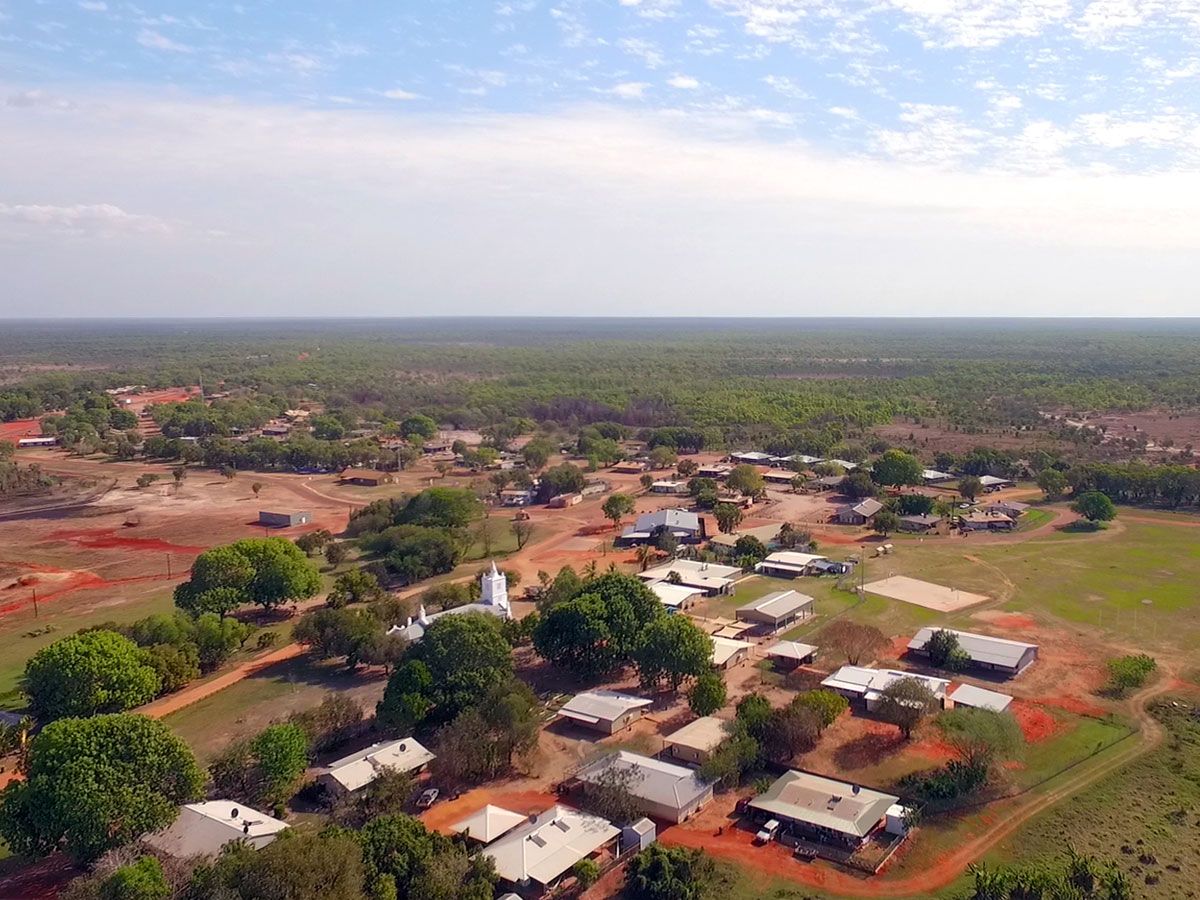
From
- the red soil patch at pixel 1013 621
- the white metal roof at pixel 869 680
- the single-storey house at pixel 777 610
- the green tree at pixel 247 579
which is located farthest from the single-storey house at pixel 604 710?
the red soil patch at pixel 1013 621

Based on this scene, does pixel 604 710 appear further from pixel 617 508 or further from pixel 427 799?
pixel 617 508

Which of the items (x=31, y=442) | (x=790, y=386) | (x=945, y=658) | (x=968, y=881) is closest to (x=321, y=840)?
(x=968, y=881)

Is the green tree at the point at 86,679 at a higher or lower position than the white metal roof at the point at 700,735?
higher

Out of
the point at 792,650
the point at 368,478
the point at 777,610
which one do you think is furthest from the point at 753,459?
the point at 792,650

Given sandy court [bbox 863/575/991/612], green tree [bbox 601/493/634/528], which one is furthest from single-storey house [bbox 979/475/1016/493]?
green tree [bbox 601/493/634/528]

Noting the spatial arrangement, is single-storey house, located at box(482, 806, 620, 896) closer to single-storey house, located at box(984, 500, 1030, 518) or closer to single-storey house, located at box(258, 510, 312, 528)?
single-storey house, located at box(258, 510, 312, 528)

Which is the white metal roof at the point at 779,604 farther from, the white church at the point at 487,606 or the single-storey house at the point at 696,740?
the single-storey house at the point at 696,740

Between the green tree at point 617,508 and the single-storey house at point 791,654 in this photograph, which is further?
the green tree at point 617,508

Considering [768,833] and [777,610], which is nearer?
[768,833]
